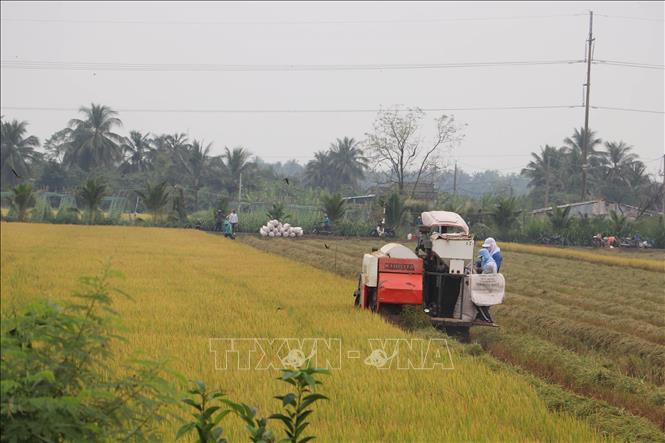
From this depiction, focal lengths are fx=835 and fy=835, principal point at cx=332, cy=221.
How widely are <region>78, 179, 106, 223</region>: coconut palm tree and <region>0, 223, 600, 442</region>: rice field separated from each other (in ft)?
74.0

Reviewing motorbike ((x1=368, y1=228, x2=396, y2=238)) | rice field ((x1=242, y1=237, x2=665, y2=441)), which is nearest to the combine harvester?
rice field ((x1=242, y1=237, x2=665, y2=441))

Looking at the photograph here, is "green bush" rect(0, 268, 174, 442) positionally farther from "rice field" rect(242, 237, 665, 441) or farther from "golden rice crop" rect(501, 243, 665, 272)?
"golden rice crop" rect(501, 243, 665, 272)

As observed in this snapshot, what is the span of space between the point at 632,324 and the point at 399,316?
3351 millimetres

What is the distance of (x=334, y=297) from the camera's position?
13828 mm

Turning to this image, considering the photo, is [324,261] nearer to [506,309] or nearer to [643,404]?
[506,309]

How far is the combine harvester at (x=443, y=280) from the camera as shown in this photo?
10188mm

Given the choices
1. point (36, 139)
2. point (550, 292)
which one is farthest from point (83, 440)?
point (36, 139)

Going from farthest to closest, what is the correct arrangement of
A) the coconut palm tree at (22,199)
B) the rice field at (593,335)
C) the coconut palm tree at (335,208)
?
the coconut palm tree at (335,208)
the coconut palm tree at (22,199)
the rice field at (593,335)

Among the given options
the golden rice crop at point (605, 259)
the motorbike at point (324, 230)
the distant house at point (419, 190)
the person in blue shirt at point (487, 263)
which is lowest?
the golden rice crop at point (605, 259)

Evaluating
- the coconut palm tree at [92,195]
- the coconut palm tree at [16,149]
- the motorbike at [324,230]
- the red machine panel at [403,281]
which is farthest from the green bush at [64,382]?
the coconut palm tree at [16,149]

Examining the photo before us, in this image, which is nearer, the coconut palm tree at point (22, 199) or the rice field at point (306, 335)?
the rice field at point (306, 335)

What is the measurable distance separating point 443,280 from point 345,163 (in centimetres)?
6566

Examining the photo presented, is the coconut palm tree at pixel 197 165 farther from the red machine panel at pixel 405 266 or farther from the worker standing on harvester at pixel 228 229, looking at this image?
the red machine panel at pixel 405 266

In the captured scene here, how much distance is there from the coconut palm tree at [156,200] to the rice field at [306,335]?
77.6 ft
